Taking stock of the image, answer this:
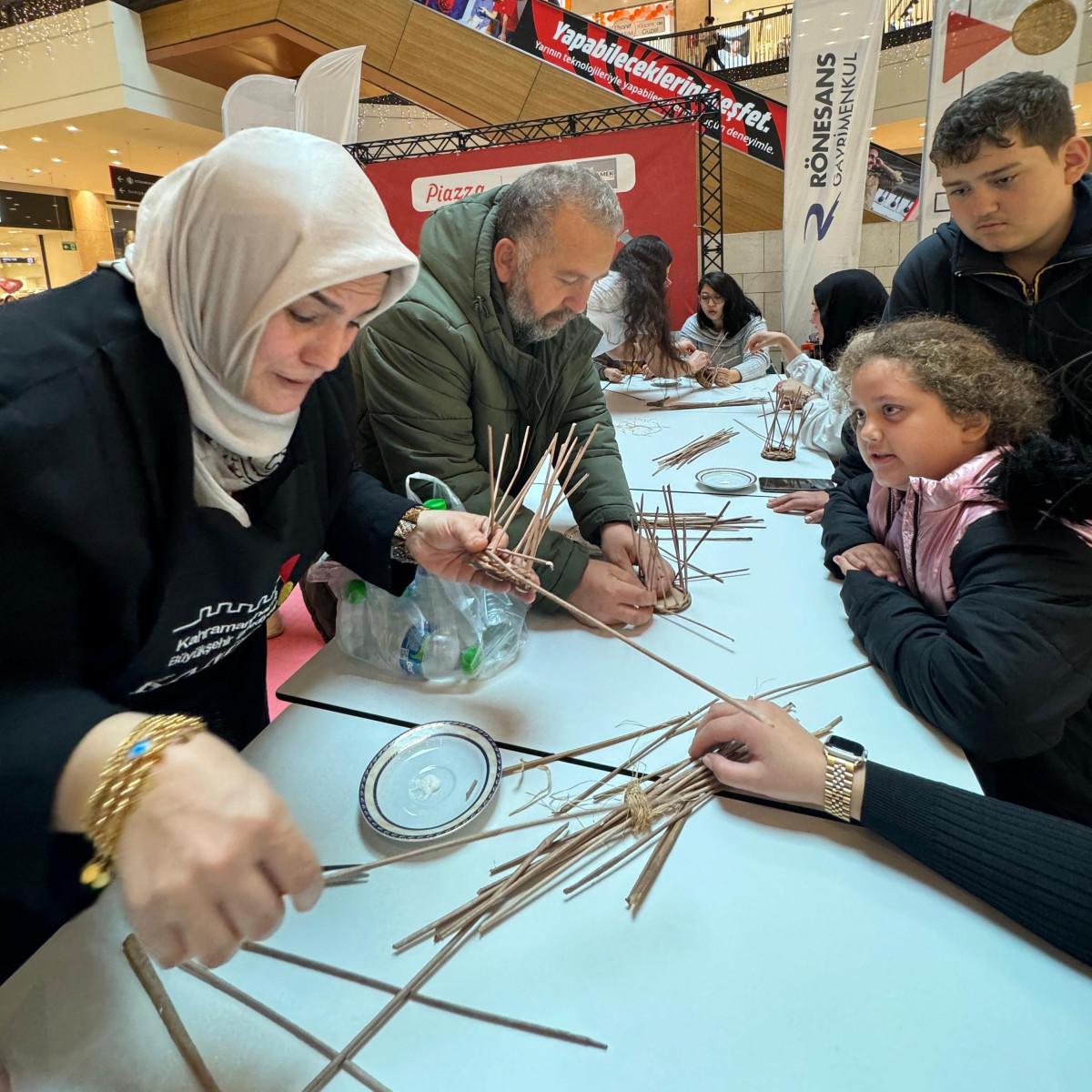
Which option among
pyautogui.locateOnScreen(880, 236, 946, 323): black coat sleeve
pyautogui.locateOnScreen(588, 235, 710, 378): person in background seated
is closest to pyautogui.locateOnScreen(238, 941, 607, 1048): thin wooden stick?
pyautogui.locateOnScreen(880, 236, 946, 323): black coat sleeve

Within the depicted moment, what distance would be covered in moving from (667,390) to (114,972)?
3507 mm

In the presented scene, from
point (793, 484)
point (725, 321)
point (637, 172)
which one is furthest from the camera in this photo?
point (637, 172)

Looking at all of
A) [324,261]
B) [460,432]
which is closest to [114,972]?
[324,261]

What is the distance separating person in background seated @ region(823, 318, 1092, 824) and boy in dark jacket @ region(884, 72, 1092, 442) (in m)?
0.30

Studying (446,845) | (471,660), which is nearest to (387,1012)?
(446,845)

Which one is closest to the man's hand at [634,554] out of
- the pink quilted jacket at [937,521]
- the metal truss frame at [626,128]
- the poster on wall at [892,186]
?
the pink quilted jacket at [937,521]

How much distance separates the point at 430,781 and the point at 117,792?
1.40 feet

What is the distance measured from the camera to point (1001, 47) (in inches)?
174

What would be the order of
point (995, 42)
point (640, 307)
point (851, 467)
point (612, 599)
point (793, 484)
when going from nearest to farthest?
point (612, 599), point (851, 467), point (793, 484), point (640, 307), point (995, 42)

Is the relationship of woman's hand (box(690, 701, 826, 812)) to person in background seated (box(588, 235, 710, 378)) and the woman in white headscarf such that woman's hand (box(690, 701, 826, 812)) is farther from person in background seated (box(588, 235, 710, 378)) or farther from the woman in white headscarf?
person in background seated (box(588, 235, 710, 378))

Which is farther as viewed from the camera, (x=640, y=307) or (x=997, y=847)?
(x=640, y=307)

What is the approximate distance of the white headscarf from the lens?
28.2 inches

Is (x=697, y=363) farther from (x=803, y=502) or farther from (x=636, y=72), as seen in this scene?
(x=636, y=72)

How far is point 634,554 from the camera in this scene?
144 centimetres
